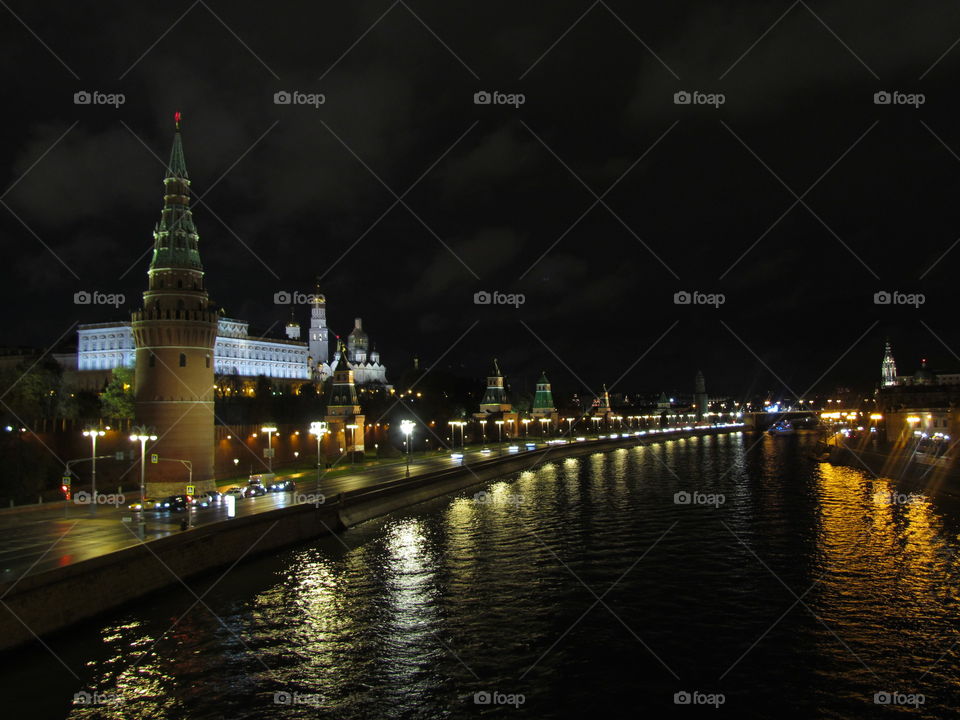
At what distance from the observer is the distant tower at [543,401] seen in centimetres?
14225

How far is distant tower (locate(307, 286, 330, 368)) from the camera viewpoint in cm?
17788

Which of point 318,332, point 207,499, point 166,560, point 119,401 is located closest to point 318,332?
point 318,332

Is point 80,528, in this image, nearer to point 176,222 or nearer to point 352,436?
point 176,222

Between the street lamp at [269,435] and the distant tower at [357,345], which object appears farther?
the distant tower at [357,345]

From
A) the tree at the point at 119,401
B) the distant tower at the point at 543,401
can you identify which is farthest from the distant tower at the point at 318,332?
the tree at the point at 119,401

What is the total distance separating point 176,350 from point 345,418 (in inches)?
1162

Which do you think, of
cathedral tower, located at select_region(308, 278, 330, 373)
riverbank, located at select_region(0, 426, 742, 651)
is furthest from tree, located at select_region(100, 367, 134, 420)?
cathedral tower, located at select_region(308, 278, 330, 373)

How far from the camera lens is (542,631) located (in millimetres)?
22047

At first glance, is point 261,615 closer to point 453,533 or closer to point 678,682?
point 678,682

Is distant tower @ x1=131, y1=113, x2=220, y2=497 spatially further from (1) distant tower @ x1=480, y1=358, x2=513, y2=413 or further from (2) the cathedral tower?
(2) the cathedral tower

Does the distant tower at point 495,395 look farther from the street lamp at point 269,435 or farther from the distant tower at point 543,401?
the street lamp at point 269,435

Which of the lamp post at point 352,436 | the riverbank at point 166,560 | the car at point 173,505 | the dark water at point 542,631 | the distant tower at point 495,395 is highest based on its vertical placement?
the distant tower at point 495,395

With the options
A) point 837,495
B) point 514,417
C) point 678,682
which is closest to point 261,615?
point 678,682

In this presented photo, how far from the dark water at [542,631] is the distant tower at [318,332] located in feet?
471
